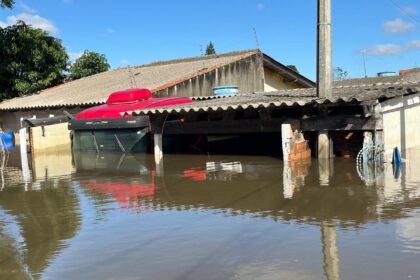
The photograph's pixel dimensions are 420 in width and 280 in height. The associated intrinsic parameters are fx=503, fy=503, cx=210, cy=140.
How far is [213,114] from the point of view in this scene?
1802 cm

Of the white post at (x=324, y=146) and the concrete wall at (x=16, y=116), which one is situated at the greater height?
the concrete wall at (x=16, y=116)

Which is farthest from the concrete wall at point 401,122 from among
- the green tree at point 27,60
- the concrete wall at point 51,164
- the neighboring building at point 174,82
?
the green tree at point 27,60

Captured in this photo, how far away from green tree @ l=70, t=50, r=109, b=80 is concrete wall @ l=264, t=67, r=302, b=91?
54.8 feet

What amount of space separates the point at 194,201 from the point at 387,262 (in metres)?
4.49

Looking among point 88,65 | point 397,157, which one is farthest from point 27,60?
point 397,157

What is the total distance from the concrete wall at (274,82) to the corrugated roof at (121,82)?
7.32ft

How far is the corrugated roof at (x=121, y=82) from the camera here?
985 inches

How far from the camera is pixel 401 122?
14.9m

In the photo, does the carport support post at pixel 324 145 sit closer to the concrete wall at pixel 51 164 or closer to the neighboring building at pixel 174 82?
the concrete wall at pixel 51 164

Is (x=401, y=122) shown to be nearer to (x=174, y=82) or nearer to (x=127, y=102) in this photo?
(x=127, y=102)

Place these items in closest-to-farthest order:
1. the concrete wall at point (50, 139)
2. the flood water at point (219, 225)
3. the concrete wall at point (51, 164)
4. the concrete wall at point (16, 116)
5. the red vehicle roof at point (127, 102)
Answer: the flood water at point (219, 225) < the concrete wall at point (51, 164) < the red vehicle roof at point (127, 102) < the concrete wall at point (50, 139) < the concrete wall at point (16, 116)

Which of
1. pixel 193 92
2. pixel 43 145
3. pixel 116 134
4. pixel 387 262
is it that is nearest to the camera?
pixel 387 262

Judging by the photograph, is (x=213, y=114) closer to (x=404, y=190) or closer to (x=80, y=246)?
(x=404, y=190)

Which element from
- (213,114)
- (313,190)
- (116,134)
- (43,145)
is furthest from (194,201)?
(43,145)
